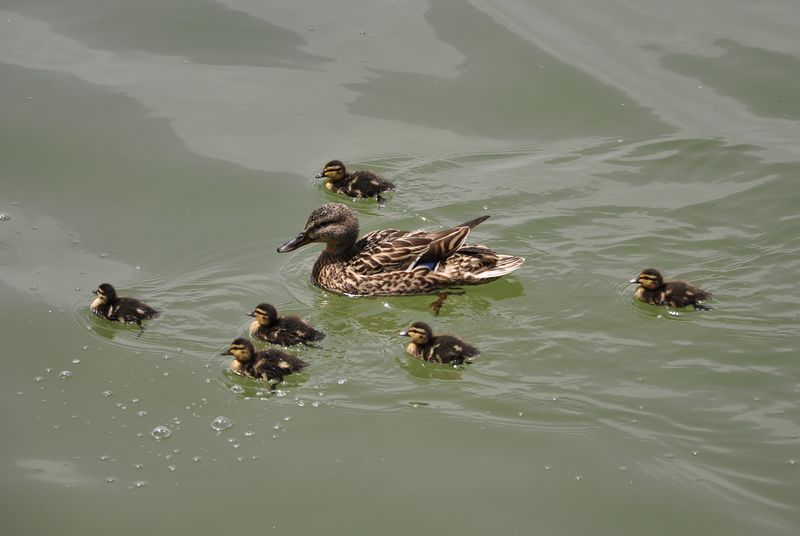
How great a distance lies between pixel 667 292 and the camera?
675 centimetres

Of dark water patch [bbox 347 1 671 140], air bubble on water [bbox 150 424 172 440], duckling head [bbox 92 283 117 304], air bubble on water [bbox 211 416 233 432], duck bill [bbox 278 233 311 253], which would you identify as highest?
dark water patch [bbox 347 1 671 140]

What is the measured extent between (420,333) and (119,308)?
5.74ft

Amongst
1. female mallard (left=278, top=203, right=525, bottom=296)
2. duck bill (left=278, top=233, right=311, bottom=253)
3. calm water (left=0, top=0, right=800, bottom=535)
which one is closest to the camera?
calm water (left=0, top=0, right=800, bottom=535)

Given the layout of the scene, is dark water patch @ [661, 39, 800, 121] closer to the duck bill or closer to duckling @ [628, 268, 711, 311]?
duckling @ [628, 268, 711, 311]

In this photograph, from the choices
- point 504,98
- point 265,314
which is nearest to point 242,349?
point 265,314

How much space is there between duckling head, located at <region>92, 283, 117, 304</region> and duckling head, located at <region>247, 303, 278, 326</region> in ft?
2.83

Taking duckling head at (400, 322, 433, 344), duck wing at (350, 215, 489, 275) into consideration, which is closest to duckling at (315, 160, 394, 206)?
duck wing at (350, 215, 489, 275)

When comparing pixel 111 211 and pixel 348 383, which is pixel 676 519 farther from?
pixel 111 211

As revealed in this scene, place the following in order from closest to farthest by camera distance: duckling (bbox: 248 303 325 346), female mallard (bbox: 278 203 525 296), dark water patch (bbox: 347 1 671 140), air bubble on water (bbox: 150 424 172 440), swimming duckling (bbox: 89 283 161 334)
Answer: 1. air bubble on water (bbox: 150 424 172 440)
2. duckling (bbox: 248 303 325 346)
3. swimming duckling (bbox: 89 283 161 334)
4. female mallard (bbox: 278 203 525 296)
5. dark water patch (bbox: 347 1 671 140)

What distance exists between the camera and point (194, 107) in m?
9.10

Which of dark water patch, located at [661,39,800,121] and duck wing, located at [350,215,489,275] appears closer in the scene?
duck wing, located at [350,215,489,275]

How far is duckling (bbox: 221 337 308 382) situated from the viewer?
20.4 ft

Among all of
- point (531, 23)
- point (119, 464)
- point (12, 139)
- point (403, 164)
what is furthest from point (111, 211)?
point (531, 23)

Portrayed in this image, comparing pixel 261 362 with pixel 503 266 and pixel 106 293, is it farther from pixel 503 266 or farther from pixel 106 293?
pixel 503 266
